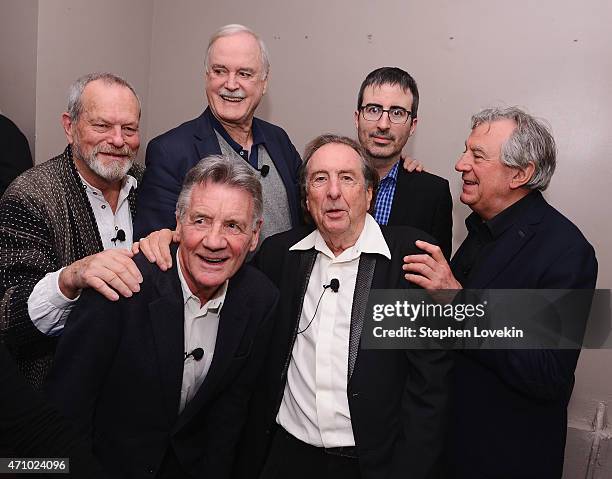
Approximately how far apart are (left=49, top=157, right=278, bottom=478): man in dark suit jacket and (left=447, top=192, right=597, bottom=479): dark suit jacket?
2.55ft

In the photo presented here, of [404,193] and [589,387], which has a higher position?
[404,193]

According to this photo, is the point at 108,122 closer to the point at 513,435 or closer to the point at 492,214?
the point at 492,214

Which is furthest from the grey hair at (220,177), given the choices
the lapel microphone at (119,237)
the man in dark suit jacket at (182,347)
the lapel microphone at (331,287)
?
the lapel microphone at (119,237)

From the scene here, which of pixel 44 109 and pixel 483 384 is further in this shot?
pixel 44 109

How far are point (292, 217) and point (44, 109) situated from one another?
1577 mm

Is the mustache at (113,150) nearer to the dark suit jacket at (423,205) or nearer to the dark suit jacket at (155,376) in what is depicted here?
the dark suit jacket at (155,376)

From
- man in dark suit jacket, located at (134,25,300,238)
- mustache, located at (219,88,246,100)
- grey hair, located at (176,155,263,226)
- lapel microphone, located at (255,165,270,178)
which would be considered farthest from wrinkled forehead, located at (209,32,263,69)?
grey hair, located at (176,155,263,226)

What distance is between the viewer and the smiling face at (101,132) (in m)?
2.19

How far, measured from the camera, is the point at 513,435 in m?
2.09

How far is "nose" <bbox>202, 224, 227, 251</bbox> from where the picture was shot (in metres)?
1.81

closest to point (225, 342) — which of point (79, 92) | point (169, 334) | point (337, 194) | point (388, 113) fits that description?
point (169, 334)

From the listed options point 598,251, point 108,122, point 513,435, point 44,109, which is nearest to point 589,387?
point 598,251

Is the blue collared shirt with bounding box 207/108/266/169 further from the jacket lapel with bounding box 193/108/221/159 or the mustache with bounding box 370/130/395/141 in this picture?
the mustache with bounding box 370/130/395/141

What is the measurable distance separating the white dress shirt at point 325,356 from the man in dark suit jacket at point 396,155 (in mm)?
682
